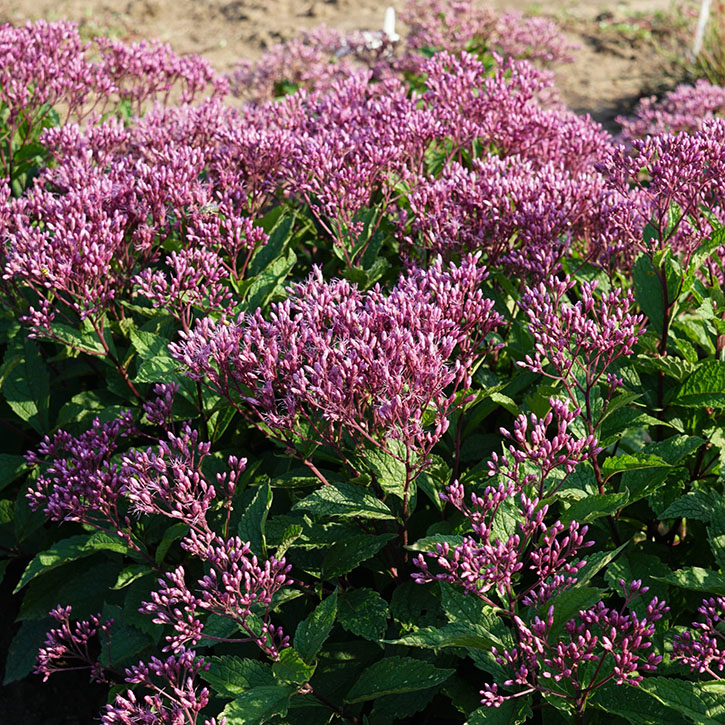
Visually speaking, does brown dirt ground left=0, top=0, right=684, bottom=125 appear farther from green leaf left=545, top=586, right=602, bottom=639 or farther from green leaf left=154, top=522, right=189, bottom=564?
green leaf left=545, top=586, right=602, bottom=639

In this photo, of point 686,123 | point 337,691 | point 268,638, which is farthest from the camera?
point 686,123

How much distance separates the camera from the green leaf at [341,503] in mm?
2746

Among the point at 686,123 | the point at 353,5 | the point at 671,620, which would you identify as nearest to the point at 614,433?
the point at 671,620

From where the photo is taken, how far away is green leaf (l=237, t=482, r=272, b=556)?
9.24 ft

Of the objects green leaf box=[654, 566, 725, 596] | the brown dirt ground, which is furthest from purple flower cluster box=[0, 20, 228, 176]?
the brown dirt ground

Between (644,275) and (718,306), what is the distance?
1.28ft

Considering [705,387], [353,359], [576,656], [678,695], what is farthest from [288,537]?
[705,387]

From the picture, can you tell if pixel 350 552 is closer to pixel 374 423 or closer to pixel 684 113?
pixel 374 423

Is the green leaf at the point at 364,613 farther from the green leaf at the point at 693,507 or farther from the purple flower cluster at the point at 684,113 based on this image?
the purple flower cluster at the point at 684,113

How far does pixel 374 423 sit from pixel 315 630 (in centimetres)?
73

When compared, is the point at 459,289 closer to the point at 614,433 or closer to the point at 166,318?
the point at 614,433

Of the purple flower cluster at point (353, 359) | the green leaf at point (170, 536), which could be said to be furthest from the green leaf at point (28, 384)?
the purple flower cluster at point (353, 359)

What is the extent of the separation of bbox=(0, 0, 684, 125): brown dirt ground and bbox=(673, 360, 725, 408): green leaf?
1042cm

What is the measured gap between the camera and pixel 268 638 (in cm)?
254
